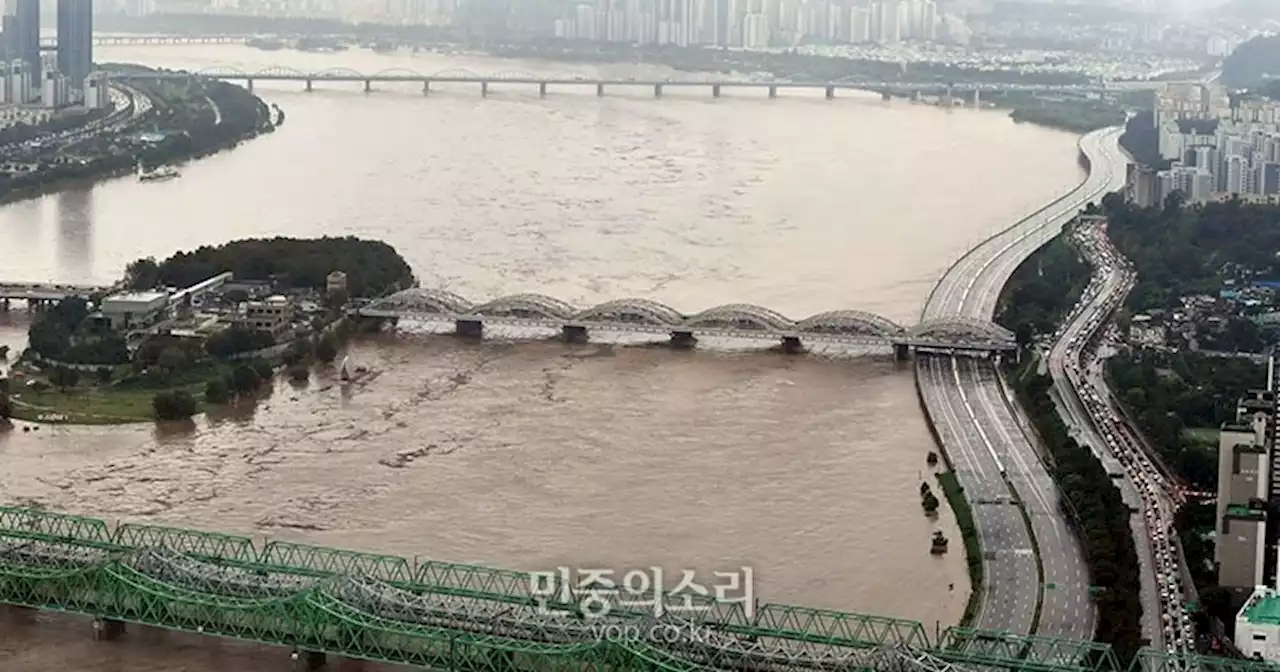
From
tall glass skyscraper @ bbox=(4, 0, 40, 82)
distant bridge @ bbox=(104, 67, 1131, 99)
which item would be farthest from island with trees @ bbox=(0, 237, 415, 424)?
distant bridge @ bbox=(104, 67, 1131, 99)

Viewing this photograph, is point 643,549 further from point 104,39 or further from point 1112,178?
point 104,39

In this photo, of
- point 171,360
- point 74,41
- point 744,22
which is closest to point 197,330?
point 171,360

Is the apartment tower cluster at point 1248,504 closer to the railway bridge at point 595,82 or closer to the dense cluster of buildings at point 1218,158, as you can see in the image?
the dense cluster of buildings at point 1218,158

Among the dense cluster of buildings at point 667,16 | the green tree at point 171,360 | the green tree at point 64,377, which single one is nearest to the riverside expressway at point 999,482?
the green tree at point 171,360

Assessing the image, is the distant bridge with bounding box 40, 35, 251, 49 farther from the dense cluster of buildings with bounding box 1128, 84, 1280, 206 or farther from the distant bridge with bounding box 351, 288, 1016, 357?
the distant bridge with bounding box 351, 288, 1016, 357

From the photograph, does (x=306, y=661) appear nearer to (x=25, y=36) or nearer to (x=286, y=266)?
(x=286, y=266)
